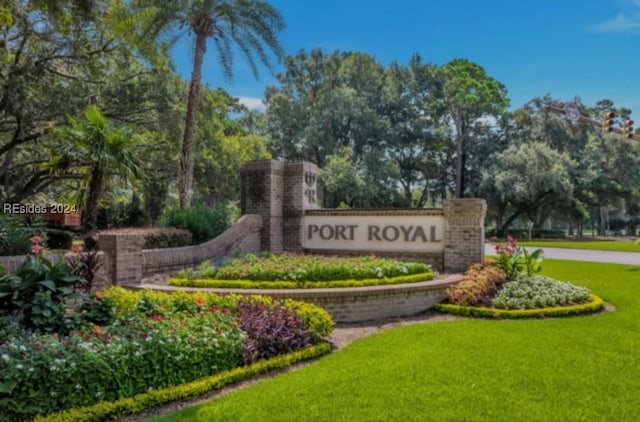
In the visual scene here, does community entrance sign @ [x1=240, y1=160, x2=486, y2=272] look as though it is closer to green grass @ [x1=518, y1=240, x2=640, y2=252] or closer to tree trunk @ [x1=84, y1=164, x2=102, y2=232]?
tree trunk @ [x1=84, y1=164, x2=102, y2=232]

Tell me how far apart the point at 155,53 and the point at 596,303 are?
14.3 meters

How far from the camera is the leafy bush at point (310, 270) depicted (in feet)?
25.1

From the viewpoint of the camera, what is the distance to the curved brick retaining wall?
704 centimetres

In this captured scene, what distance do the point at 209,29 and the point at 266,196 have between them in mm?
6559

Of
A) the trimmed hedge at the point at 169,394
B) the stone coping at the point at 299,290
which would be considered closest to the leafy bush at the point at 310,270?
the stone coping at the point at 299,290

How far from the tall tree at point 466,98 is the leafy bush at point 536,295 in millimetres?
30105

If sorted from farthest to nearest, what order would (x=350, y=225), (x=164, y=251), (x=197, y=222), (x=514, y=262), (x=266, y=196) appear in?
(x=266, y=196), (x=350, y=225), (x=197, y=222), (x=514, y=262), (x=164, y=251)

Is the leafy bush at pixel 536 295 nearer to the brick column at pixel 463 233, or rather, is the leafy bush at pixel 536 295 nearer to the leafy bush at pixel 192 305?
the brick column at pixel 463 233

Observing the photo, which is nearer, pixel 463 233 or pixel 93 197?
pixel 463 233

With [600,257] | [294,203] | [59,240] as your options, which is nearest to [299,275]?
[294,203]

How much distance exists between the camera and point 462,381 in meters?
4.24

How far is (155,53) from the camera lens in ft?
50.5

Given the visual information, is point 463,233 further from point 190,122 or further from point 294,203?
point 190,122

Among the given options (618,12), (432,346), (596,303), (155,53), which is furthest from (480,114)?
(432,346)
